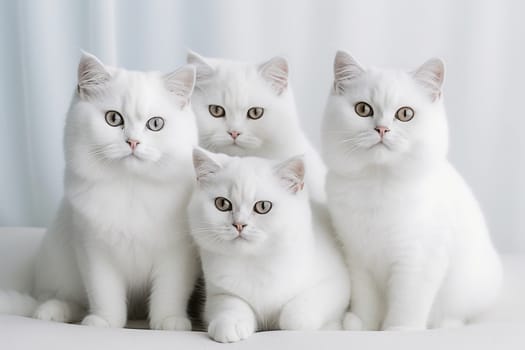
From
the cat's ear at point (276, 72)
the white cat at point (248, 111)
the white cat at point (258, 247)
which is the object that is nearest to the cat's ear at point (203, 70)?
the white cat at point (248, 111)

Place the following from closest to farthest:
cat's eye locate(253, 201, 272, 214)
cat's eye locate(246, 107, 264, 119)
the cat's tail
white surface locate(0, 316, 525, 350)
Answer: white surface locate(0, 316, 525, 350), cat's eye locate(253, 201, 272, 214), the cat's tail, cat's eye locate(246, 107, 264, 119)

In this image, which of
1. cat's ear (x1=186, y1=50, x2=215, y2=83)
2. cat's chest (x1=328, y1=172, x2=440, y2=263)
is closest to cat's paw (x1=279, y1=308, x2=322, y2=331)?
cat's chest (x1=328, y1=172, x2=440, y2=263)

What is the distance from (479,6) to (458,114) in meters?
0.43

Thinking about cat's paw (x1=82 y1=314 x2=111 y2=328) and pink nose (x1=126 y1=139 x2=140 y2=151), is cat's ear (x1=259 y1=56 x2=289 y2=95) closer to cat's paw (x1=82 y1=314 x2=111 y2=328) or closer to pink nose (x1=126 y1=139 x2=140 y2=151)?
pink nose (x1=126 y1=139 x2=140 y2=151)

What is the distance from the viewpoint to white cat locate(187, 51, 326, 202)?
1.87 meters

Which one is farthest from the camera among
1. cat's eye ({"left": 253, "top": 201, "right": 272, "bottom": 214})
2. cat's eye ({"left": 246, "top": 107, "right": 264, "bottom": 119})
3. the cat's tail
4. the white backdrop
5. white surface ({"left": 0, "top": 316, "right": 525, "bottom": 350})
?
the white backdrop

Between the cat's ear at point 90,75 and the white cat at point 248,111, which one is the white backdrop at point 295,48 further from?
the cat's ear at point 90,75

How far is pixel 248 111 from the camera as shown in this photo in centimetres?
189

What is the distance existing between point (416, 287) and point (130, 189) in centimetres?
68

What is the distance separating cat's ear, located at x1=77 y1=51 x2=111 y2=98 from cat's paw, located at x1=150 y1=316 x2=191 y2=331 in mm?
540

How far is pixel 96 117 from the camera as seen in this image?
5.11ft

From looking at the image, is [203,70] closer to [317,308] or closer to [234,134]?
[234,134]

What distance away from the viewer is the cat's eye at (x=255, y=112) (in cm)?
190

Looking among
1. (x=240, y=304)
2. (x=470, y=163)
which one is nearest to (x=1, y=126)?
(x=240, y=304)
